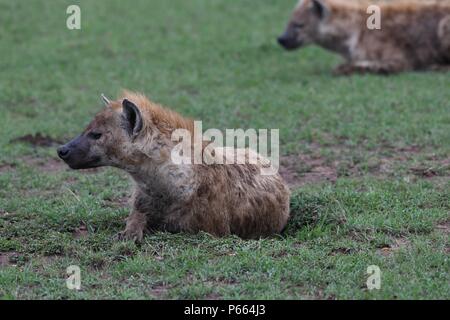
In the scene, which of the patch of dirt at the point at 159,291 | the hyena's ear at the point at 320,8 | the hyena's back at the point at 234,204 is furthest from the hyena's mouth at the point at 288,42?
the patch of dirt at the point at 159,291

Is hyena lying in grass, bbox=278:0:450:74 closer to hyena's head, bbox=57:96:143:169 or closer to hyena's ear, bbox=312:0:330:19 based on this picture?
hyena's ear, bbox=312:0:330:19

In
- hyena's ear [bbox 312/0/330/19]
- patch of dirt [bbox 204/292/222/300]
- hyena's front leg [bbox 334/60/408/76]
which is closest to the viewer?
patch of dirt [bbox 204/292/222/300]

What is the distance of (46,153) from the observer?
7.64 m

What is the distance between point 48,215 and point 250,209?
1.29 meters

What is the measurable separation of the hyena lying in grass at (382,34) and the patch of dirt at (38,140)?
355cm

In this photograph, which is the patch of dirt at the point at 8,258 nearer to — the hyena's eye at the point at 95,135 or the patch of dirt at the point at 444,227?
the hyena's eye at the point at 95,135

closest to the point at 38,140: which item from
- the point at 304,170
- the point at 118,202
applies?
the point at 118,202

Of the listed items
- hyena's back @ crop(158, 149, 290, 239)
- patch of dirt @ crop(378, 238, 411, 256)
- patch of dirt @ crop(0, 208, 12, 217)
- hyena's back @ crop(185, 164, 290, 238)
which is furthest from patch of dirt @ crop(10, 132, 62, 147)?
patch of dirt @ crop(378, 238, 411, 256)

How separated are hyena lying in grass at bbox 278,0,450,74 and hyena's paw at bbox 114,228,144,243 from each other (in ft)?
17.3

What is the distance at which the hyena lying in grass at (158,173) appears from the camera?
538 centimetres

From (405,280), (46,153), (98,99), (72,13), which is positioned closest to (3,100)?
(98,99)

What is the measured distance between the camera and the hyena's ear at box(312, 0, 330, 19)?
1062 centimetres

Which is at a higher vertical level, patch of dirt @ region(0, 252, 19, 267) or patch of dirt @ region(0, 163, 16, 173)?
patch of dirt @ region(0, 163, 16, 173)
